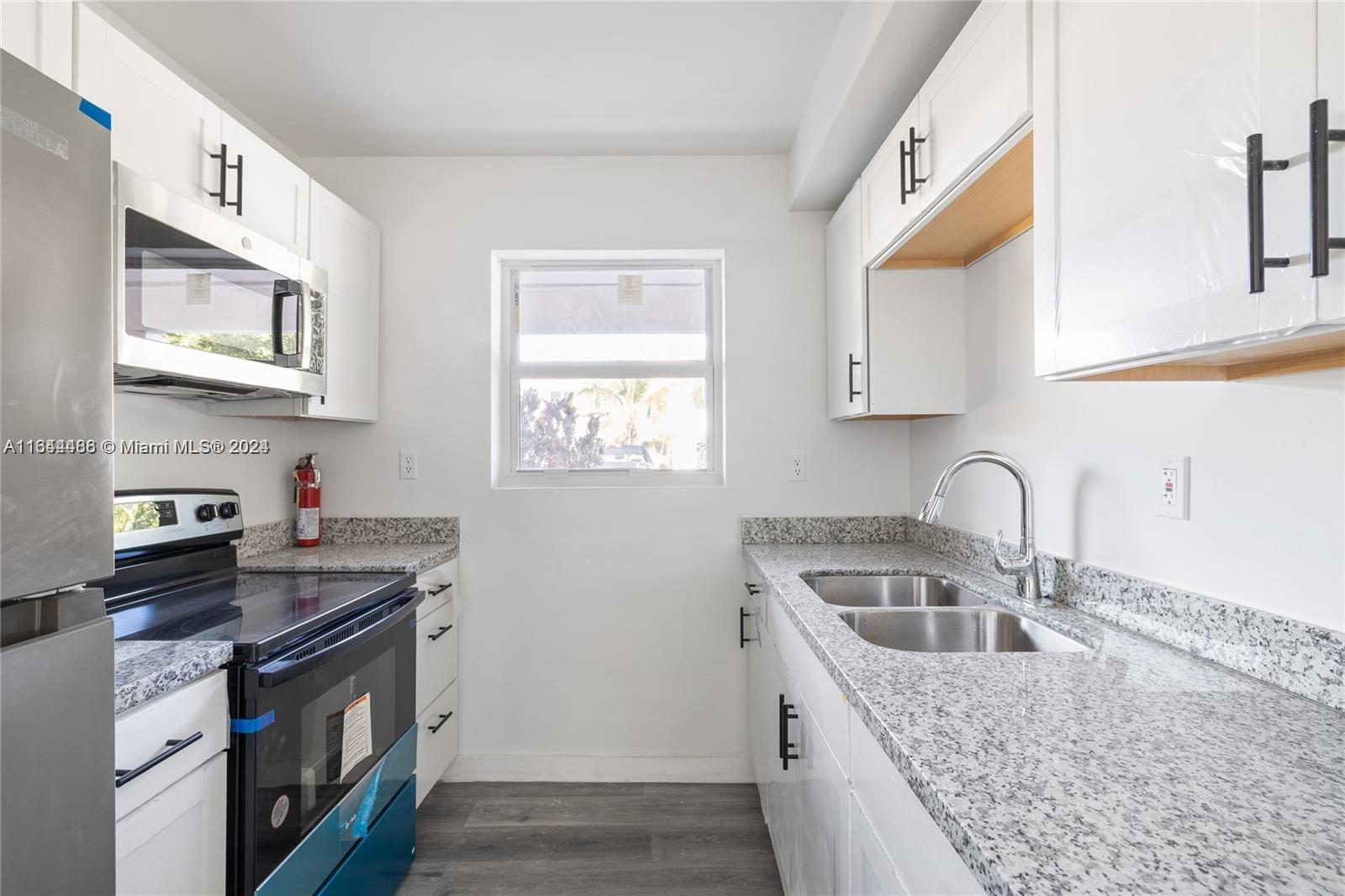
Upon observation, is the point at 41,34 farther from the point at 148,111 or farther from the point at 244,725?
the point at 244,725

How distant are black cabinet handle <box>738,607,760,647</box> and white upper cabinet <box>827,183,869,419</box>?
2.67ft

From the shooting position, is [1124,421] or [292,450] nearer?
[1124,421]

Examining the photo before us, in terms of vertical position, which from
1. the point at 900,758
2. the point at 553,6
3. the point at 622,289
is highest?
Result: the point at 553,6

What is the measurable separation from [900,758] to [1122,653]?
612 mm

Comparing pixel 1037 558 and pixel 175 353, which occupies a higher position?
pixel 175 353

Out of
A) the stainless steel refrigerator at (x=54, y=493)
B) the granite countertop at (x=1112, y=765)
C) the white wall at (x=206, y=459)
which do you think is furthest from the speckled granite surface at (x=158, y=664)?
the granite countertop at (x=1112, y=765)

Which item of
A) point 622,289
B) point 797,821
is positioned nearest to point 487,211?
point 622,289

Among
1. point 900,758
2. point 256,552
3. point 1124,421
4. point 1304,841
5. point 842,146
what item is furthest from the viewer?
point 256,552

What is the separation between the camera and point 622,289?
2.56 m

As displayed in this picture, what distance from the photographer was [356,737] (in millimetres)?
1496

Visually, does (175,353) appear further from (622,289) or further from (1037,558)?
(1037,558)

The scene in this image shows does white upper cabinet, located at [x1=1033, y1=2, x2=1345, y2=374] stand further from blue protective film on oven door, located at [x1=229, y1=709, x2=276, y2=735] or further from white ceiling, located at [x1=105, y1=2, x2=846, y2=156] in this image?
blue protective film on oven door, located at [x1=229, y1=709, x2=276, y2=735]

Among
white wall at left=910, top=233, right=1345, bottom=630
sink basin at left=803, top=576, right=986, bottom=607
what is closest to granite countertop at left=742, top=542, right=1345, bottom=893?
white wall at left=910, top=233, right=1345, bottom=630

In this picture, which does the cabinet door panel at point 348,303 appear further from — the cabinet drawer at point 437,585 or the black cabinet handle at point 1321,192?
the black cabinet handle at point 1321,192
